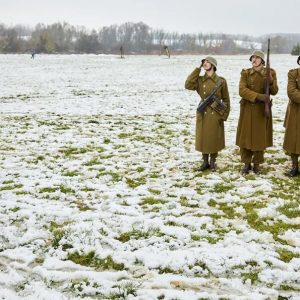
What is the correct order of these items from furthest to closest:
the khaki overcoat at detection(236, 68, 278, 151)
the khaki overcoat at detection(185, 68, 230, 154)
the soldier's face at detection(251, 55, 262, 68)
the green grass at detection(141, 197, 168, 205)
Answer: the khaki overcoat at detection(185, 68, 230, 154)
the khaki overcoat at detection(236, 68, 278, 151)
the soldier's face at detection(251, 55, 262, 68)
the green grass at detection(141, 197, 168, 205)

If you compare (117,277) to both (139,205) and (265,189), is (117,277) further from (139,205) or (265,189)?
(265,189)

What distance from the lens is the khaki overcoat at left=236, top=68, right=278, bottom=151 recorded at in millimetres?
8320

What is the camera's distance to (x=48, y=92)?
24.7 m

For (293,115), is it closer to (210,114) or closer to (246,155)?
(246,155)

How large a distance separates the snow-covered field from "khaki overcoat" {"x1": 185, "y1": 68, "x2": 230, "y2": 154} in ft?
2.03

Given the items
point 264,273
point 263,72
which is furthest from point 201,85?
point 264,273

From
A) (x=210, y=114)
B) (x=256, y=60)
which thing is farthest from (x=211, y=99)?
(x=256, y=60)

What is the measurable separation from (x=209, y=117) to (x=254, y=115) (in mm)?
847

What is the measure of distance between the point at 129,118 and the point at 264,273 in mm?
11515

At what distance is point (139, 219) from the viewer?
650 centimetres

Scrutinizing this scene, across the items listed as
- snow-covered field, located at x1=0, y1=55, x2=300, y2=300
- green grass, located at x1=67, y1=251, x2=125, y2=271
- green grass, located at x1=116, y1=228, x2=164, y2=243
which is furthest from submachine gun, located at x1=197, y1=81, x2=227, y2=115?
green grass, located at x1=67, y1=251, x2=125, y2=271

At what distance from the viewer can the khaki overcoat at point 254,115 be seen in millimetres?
8320

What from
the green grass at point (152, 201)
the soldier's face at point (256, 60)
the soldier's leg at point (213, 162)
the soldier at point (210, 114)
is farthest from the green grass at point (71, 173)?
the soldier's face at point (256, 60)

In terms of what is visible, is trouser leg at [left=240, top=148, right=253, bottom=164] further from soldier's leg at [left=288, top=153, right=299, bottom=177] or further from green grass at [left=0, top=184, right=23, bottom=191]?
green grass at [left=0, top=184, right=23, bottom=191]
